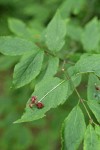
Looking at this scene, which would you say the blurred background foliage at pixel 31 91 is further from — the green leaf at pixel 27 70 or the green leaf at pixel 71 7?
the green leaf at pixel 27 70

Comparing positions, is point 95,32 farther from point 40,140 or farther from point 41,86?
point 40,140

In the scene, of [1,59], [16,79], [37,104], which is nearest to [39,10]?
[1,59]

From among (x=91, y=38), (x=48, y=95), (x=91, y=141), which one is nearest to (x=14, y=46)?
(x=48, y=95)

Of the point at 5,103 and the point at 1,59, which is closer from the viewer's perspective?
the point at 1,59

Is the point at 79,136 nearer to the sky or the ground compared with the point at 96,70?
nearer to the ground

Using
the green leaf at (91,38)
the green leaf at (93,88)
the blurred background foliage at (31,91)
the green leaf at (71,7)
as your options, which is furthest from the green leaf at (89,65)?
the green leaf at (71,7)
